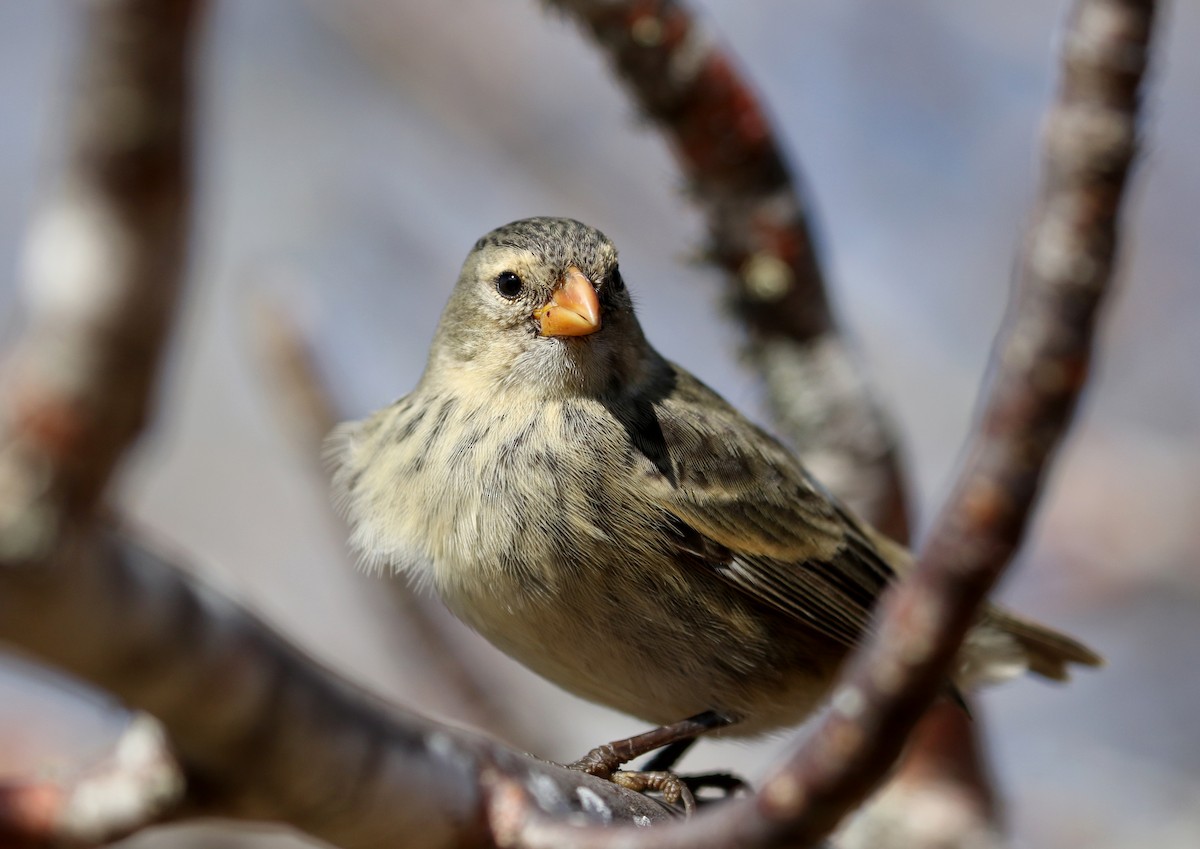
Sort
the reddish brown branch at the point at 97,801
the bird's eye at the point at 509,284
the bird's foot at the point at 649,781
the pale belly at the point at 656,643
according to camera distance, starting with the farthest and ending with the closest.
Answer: the bird's eye at the point at 509,284
the pale belly at the point at 656,643
the bird's foot at the point at 649,781
the reddish brown branch at the point at 97,801

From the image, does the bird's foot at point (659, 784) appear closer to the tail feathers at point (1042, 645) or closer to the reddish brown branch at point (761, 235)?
the tail feathers at point (1042, 645)

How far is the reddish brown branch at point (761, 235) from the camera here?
14.9ft

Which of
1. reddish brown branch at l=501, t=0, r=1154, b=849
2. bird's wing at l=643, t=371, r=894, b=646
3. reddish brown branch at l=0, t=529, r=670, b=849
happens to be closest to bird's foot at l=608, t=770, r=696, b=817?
bird's wing at l=643, t=371, r=894, b=646

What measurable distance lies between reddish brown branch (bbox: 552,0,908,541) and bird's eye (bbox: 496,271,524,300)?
3.19 ft

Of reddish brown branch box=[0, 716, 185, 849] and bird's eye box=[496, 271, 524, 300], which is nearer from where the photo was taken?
reddish brown branch box=[0, 716, 185, 849]

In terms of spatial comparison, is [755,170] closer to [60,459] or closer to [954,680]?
[954,680]

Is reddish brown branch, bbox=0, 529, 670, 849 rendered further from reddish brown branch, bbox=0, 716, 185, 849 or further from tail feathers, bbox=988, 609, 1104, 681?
tail feathers, bbox=988, 609, 1104, 681

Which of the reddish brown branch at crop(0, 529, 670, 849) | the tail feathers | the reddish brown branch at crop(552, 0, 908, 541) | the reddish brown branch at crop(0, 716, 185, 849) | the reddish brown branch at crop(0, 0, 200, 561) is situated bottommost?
the reddish brown branch at crop(0, 716, 185, 849)

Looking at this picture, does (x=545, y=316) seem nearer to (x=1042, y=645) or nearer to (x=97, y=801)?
(x=1042, y=645)

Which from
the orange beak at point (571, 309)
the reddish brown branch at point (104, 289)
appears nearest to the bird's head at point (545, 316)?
the orange beak at point (571, 309)

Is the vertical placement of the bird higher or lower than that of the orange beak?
lower

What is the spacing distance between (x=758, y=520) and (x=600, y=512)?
0.66 m

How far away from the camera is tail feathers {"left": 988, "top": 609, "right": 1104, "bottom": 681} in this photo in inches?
175

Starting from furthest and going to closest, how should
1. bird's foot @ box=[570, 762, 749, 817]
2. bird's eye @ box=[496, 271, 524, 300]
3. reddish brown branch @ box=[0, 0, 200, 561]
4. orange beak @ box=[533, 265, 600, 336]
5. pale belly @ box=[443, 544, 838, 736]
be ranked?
bird's eye @ box=[496, 271, 524, 300], orange beak @ box=[533, 265, 600, 336], pale belly @ box=[443, 544, 838, 736], bird's foot @ box=[570, 762, 749, 817], reddish brown branch @ box=[0, 0, 200, 561]
